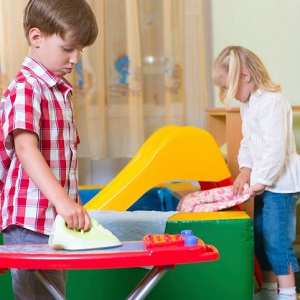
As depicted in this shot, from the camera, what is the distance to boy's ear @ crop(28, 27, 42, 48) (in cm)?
100

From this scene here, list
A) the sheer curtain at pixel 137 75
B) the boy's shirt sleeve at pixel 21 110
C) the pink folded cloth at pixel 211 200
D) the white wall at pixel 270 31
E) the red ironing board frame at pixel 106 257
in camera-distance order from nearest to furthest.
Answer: the red ironing board frame at pixel 106 257
the boy's shirt sleeve at pixel 21 110
the pink folded cloth at pixel 211 200
the sheer curtain at pixel 137 75
the white wall at pixel 270 31

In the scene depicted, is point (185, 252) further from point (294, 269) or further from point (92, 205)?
point (294, 269)

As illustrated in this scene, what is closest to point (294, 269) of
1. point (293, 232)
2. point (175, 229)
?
point (293, 232)

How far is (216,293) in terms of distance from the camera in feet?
4.73

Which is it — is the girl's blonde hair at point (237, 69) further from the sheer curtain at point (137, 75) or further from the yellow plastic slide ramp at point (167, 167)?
the sheer curtain at point (137, 75)

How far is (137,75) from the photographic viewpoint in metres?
2.12

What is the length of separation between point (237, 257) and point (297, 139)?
93 cm

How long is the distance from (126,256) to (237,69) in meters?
0.90

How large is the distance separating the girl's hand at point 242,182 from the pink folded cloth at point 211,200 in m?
0.01

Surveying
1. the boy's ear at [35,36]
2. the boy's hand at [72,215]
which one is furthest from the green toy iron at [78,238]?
the boy's ear at [35,36]

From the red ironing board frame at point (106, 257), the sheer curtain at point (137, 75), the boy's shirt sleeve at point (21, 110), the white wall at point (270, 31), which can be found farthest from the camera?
the white wall at point (270, 31)

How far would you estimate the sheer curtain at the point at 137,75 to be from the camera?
6.89 ft

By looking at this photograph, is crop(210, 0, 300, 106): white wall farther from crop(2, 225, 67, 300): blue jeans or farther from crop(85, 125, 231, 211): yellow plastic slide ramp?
crop(2, 225, 67, 300): blue jeans

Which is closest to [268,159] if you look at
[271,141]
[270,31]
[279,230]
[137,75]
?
[271,141]
